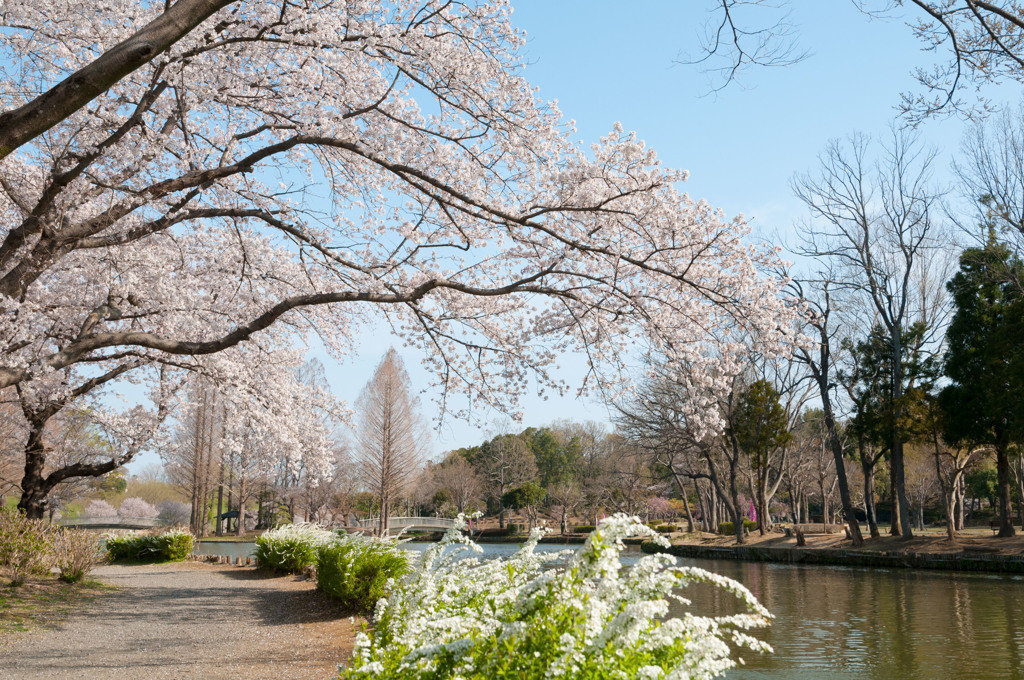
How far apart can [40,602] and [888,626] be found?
11.2 metres

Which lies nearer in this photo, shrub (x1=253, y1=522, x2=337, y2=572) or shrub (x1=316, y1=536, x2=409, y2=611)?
shrub (x1=316, y1=536, x2=409, y2=611)

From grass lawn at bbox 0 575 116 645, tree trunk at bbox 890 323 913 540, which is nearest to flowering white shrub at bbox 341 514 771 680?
grass lawn at bbox 0 575 116 645

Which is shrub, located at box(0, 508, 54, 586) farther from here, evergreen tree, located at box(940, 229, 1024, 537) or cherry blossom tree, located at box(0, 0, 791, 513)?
evergreen tree, located at box(940, 229, 1024, 537)

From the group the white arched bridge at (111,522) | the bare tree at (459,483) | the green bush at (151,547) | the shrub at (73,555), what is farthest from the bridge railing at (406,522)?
the shrub at (73,555)

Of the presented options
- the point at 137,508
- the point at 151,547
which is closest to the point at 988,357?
the point at 151,547

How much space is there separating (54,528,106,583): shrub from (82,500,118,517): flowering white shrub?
39.8 m

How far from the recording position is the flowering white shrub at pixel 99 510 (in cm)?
4474

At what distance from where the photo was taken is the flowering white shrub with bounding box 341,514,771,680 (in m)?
2.30

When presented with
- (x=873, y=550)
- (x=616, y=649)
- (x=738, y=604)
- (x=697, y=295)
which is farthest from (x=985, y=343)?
(x=616, y=649)

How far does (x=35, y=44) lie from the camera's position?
6844mm

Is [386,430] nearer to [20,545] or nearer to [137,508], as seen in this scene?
[20,545]

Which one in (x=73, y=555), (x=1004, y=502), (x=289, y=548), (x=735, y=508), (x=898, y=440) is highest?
(x=898, y=440)

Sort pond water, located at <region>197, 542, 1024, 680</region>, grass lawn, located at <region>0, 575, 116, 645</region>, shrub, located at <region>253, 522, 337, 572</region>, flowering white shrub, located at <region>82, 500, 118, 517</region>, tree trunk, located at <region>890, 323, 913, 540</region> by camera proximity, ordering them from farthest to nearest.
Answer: flowering white shrub, located at <region>82, 500, 118, 517</region>
tree trunk, located at <region>890, 323, 913, 540</region>
shrub, located at <region>253, 522, 337, 572</region>
grass lawn, located at <region>0, 575, 116, 645</region>
pond water, located at <region>197, 542, 1024, 680</region>

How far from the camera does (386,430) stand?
108 feet
